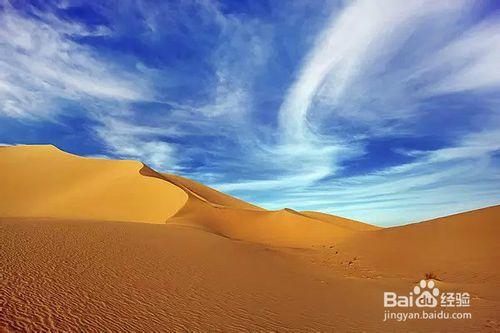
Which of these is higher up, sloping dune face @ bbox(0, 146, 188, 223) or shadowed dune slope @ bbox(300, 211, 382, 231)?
shadowed dune slope @ bbox(300, 211, 382, 231)

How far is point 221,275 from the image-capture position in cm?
1030

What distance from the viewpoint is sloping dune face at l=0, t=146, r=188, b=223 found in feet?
86.0

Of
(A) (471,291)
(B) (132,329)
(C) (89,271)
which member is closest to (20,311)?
(B) (132,329)

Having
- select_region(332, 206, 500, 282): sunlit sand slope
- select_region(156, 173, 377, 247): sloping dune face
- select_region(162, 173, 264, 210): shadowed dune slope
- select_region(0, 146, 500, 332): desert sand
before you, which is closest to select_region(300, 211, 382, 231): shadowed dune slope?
select_region(162, 173, 264, 210): shadowed dune slope

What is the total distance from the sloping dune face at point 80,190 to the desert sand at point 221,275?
537mm

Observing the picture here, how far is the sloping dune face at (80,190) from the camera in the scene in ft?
86.0

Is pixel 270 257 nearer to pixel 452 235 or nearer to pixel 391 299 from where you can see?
pixel 391 299

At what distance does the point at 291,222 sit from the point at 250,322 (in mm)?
22535

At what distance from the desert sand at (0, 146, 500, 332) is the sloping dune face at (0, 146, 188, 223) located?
21.1 inches

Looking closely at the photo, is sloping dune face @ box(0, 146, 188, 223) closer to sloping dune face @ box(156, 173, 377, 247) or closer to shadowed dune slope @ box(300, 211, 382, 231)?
sloping dune face @ box(156, 173, 377, 247)

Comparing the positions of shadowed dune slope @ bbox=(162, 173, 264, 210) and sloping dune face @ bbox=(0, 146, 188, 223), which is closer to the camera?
sloping dune face @ bbox=(0, 146, 188, 223)

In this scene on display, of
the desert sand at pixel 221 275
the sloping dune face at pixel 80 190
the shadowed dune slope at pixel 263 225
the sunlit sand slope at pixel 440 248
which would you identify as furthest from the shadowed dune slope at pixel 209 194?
the sunlit sand slope at pixel 440 248

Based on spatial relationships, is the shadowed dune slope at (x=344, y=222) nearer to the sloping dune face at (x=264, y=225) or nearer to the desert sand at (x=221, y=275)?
the sloping dune face at (x=264, y=225)

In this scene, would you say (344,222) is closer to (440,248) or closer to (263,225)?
(263,225)
